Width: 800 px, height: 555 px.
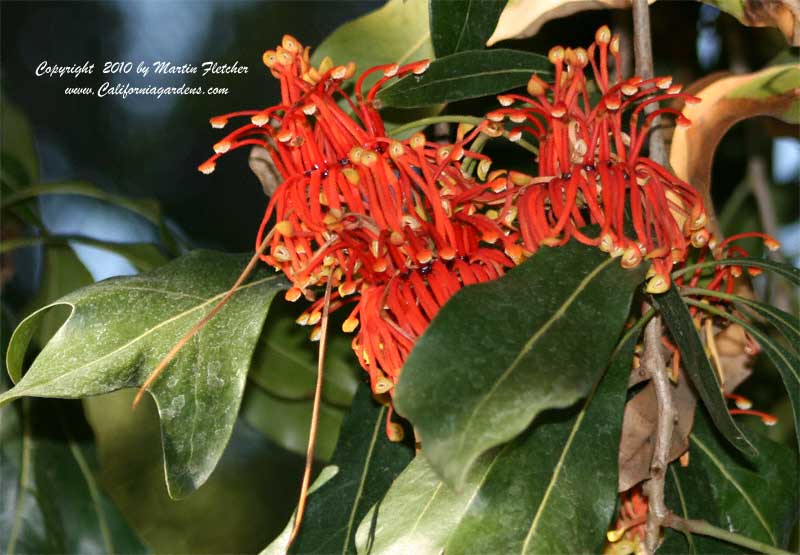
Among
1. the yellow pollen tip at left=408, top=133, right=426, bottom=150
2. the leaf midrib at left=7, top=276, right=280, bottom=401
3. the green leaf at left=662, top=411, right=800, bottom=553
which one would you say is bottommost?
the green leaf at left=662, top=411, right=800, bottom=553

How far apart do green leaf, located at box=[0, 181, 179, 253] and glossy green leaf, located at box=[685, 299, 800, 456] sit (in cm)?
60

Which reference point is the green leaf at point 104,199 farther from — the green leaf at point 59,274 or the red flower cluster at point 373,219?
the red flower cluster at point 373,219

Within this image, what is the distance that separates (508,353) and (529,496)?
0.15m

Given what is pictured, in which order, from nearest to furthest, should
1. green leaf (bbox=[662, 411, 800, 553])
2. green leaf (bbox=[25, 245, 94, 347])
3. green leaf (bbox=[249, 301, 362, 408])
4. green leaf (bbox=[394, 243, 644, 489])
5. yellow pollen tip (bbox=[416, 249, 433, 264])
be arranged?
1. green leaf (bbox=[394, 243, 644, 489])
2. yellow pollen tip (bbox=[416, 249, 433, 264])
3. green leaf (bbox=[662, 411, 800, 553])
4. green leaf (bbox=[249, 301, 362, 408])
5. green leaf (bbox=[25, 245, 94, 347])

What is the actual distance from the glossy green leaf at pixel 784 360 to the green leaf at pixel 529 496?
0.29 feet

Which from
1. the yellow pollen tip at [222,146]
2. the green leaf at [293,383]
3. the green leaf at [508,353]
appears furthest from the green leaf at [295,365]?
the green leaf at [508,353]

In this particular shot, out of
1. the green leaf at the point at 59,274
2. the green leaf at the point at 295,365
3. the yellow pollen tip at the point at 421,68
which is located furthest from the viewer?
the green leaf at the point at 59,274

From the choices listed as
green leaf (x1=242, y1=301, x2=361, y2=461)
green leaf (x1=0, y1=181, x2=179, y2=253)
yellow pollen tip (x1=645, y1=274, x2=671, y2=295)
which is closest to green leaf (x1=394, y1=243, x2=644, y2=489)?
yellow pollen tip (x1=645, y1=274, x2=671, y2=295)

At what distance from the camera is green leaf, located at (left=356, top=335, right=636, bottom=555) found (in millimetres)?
654

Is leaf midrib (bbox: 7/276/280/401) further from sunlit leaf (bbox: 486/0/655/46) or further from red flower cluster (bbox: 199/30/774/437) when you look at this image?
sunlit leaf (bbox: 486/0/655/46)

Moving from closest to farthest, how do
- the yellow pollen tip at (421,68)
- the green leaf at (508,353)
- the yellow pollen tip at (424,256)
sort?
the green leaf at (508,353) < the yellow pollen tip at (424,256) < the yellow pollen tip at (421,68)

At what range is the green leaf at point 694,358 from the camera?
2.19ft

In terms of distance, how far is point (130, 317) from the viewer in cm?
75

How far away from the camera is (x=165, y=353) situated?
747mm
